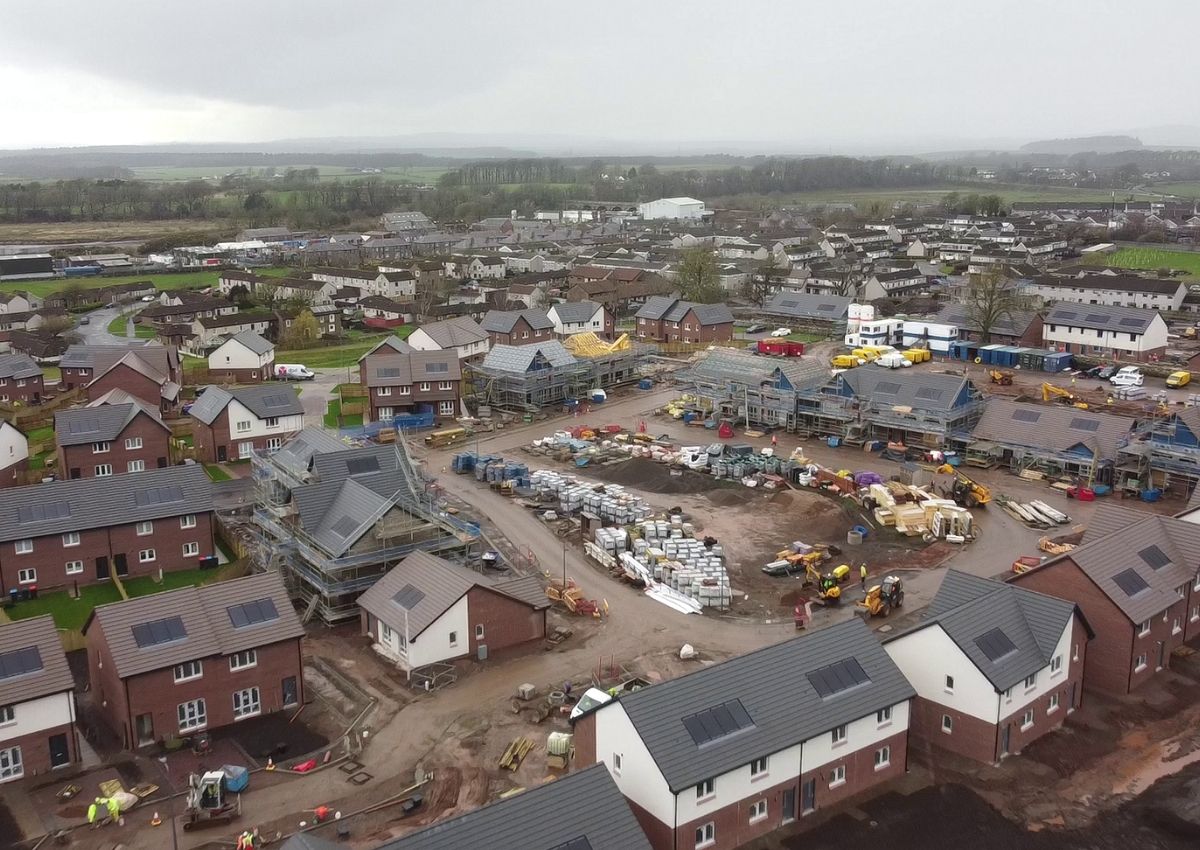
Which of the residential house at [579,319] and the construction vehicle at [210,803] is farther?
the residential house at [579,319]

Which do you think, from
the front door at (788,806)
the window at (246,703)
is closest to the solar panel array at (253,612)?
the window at (246,703)

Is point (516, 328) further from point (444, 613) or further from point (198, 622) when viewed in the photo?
point (198, 622)

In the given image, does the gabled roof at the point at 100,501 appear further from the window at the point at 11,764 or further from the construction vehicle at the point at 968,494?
the construction vehicle at the point at 968,494

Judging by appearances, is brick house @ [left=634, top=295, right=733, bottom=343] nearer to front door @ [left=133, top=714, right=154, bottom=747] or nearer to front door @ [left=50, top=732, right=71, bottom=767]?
front door @ [left=133, top=714, right=154, bottom=747]

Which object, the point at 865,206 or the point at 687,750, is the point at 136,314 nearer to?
the point at 687,750

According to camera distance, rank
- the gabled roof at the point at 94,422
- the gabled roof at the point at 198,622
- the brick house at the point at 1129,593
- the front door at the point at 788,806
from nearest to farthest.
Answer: the front door at the point at 788,806, the gabled roof at the point at 198,622, the brick house at the point at 1129,593, the gabled roof at the point at 94,422

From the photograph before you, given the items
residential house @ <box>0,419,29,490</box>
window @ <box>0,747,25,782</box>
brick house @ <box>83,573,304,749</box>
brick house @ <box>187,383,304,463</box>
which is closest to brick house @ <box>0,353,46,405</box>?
residential house @ <box>0,419,29,490</box>
